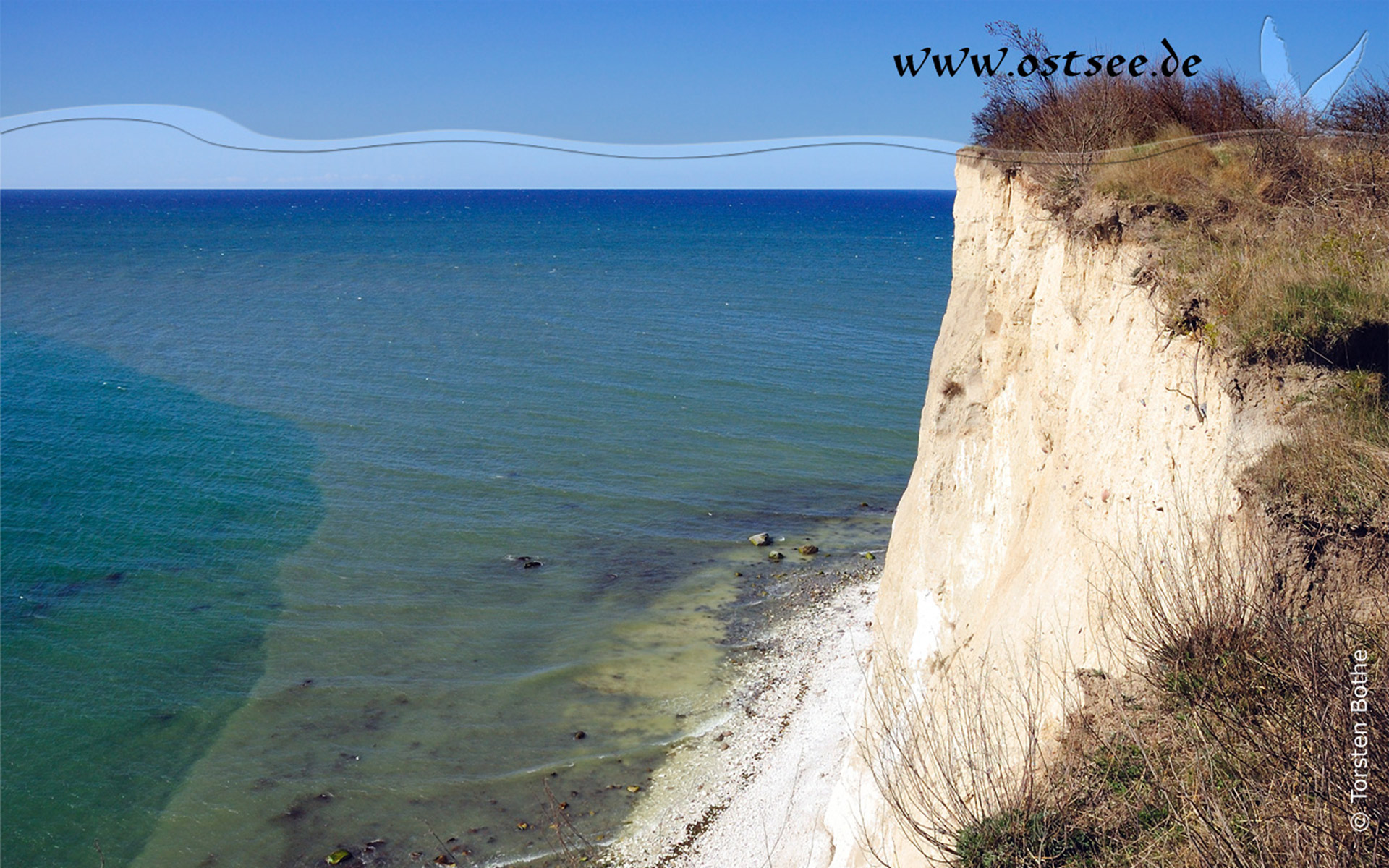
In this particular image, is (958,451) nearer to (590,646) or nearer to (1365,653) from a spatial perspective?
(1365,653)

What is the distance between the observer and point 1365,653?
5.13m

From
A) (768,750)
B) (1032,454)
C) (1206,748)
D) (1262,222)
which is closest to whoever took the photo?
(1206,748)

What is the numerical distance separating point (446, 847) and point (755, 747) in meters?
5.29

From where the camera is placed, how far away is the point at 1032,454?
10.6 m

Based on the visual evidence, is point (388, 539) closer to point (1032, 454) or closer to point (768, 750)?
point (768, 750)

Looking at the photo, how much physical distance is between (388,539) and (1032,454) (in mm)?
18387

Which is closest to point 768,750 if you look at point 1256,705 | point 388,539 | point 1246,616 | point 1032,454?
point 1032,454

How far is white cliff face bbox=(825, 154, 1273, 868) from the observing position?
7.60m

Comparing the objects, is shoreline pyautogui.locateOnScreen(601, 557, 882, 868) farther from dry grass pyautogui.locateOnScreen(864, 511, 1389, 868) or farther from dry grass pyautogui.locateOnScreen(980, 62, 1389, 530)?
dry grass pyautogui.locateOnScreen(980, 62, 1389, 530)

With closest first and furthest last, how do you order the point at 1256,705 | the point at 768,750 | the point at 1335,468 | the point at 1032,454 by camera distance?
the point at 1256,705
the point at 1335,468
the point at 1032,454
the point at 768,750

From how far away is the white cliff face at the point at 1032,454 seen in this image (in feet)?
24.9

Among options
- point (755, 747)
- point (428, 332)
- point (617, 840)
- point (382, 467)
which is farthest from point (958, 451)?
point (428, 332)

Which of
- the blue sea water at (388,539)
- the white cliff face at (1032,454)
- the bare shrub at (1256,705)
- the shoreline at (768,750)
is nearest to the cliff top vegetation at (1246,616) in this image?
the bare shrub at (1256,705)

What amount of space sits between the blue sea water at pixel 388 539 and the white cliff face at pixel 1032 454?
241 inches
